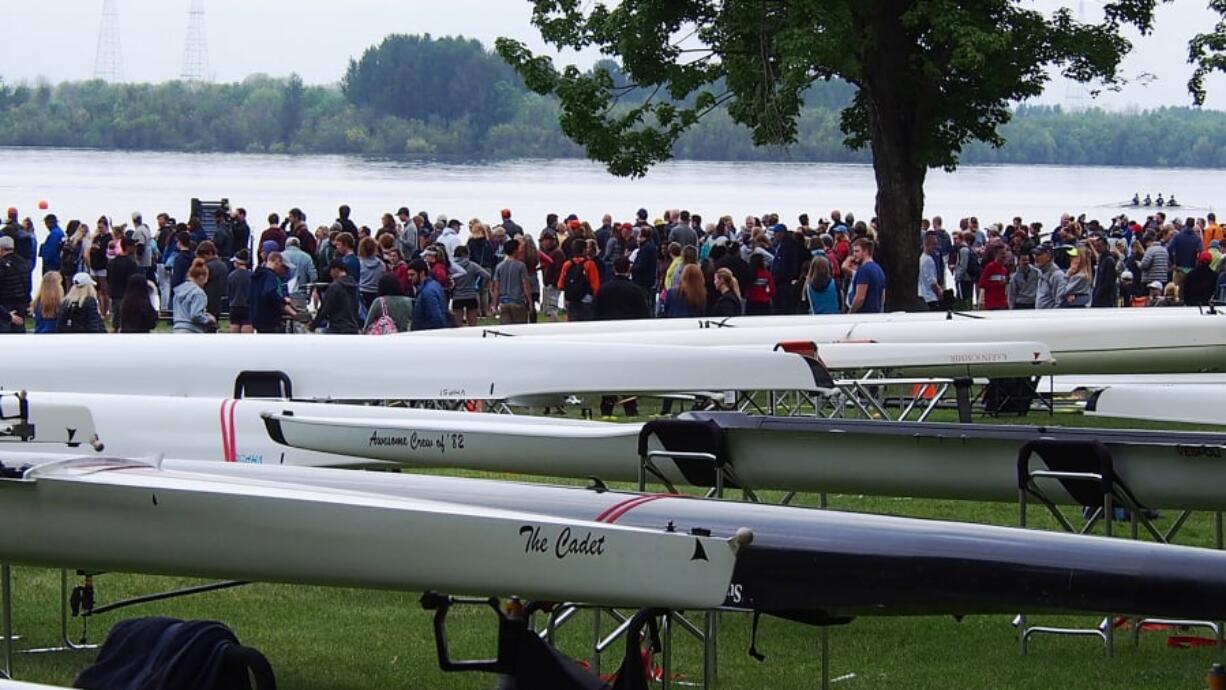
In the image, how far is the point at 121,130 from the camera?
103 meters

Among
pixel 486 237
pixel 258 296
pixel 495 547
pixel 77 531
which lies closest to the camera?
pixel 495 547

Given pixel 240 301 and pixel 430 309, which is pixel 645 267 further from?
pixel 240 301

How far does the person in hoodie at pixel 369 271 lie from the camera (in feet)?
61.7

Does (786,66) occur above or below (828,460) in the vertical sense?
above

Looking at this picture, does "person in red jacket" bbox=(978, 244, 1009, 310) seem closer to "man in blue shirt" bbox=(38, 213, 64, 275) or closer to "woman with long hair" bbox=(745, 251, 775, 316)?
"woman with long hair" bbox=(745, 251, 775, 316)

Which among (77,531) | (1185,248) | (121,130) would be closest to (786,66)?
(1185,248)

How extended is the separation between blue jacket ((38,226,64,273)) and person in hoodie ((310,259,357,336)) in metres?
8.37

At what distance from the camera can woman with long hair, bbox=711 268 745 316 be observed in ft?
56.4

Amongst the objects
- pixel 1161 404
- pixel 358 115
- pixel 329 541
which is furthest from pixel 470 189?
pixel 329 541

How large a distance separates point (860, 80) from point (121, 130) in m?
89.7

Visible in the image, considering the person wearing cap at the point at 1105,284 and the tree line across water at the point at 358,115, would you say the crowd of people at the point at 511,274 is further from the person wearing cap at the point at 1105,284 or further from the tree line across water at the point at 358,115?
the tree line across water at the point at 358,115

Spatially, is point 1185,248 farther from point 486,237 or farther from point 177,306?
point 177,306

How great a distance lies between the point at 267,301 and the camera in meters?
16.5

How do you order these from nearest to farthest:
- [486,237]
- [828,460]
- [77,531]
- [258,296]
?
[77,531]
[828,460]
[258,296]
[486,237]
